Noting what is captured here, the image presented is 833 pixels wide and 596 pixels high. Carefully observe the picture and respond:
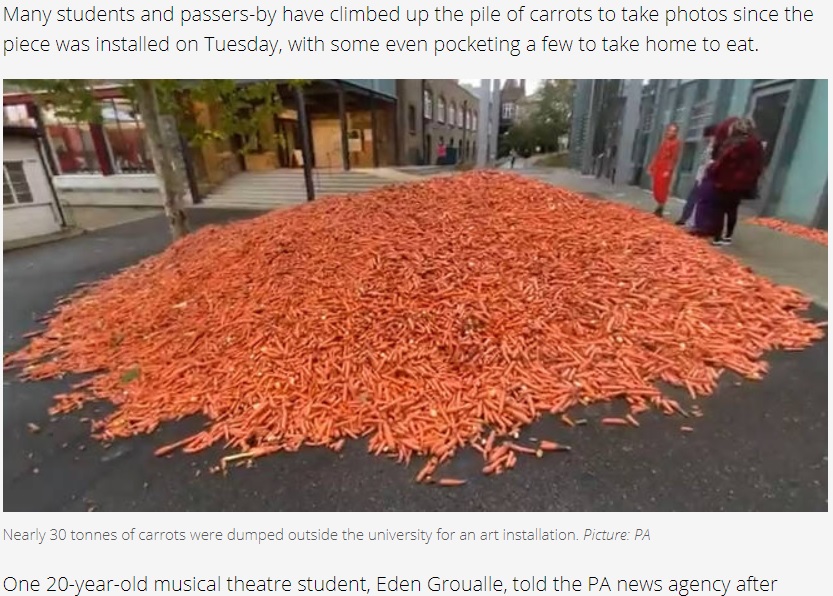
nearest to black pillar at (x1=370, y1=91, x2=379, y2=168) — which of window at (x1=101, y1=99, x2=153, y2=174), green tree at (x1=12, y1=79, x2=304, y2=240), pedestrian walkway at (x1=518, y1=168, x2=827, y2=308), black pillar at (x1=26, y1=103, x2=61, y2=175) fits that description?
window at (x1=101, y1=99, x2=153, y2=174)

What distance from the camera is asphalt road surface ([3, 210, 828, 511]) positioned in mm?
2023

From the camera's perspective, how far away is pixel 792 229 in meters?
6.33

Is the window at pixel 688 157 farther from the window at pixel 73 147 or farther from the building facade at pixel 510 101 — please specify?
the building facade at pixel 510 101

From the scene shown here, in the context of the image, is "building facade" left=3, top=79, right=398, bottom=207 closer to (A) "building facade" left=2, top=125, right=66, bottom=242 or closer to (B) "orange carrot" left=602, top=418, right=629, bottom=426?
(A) "building facade" left=2, top=125, right=66, bottom=242

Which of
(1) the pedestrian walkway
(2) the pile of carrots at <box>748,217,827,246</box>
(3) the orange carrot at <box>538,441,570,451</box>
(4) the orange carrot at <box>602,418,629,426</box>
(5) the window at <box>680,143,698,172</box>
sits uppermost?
(5) the window at <box>680,143,698,172</box>

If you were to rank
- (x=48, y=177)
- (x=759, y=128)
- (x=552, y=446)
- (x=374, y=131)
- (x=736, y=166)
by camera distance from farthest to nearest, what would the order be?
(x=374, y=131), (x=48, y=177), (x=759, y=128), (x=736, y=166), (x=552, y=446)

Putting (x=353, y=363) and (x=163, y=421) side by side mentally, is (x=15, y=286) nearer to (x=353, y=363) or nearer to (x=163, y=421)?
(x=163, y=421)

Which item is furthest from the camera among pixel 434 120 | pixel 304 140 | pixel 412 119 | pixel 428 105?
pixel 434 120

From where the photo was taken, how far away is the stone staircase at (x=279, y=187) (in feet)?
45.6

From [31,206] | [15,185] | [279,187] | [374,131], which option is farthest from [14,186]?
[374,131]

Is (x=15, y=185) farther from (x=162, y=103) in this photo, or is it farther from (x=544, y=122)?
(x=544, y=122)

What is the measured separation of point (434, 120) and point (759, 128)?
21533 millimetres

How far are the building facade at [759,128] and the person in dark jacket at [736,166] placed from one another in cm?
182

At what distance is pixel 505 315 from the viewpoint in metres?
3.41
